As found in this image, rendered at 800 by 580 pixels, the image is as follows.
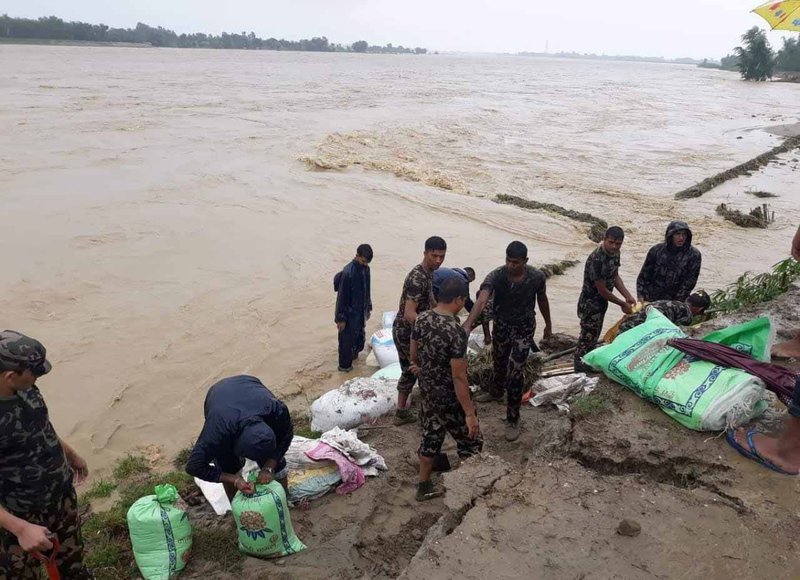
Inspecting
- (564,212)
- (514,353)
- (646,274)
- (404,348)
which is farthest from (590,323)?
(564,212)

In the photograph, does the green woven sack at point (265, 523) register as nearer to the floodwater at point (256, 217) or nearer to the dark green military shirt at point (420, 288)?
the dark green military shirt at point (420, 288)

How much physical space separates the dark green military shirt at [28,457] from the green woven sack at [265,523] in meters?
0.96

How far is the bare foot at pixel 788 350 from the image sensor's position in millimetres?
4410

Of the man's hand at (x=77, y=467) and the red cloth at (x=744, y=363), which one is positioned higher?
the red cloth at (x=744, y=363)

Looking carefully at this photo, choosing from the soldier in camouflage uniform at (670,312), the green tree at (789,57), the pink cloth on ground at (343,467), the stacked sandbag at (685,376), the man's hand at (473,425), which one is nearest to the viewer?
the stacked sandbag at (685,376)

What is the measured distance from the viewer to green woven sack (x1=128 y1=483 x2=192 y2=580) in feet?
11.5

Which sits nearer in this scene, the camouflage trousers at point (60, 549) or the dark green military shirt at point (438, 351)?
the camouflage trousers at point (60, 549)

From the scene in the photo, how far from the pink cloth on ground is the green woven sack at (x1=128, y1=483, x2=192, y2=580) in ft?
3.26

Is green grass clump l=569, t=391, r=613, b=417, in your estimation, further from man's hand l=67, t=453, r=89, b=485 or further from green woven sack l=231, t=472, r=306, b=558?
man's hand l=67, t=453, r=89, b=485

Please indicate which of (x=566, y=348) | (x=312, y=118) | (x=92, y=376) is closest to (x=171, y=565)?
(x=92, y=376)

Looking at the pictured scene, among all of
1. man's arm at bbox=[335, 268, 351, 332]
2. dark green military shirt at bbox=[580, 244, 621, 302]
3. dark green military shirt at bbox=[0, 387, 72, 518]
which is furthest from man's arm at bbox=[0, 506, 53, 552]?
dark green military shirt at bbox=[580, 244, 621, 302]

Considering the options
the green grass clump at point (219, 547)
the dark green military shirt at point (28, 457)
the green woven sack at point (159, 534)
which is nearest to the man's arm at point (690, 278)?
the green grass clump at point (219, 547)

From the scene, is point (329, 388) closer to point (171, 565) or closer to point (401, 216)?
point (171, 565)

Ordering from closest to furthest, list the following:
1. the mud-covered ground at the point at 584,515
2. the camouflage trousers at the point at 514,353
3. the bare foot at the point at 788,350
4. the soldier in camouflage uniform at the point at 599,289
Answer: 1. the mud-covered ground at the point at 584,515
2. the bare foot at the point at 788,350
3. the camouflage trousers at the point at 514,353
4. the soldier in camouflage uniform at the point at 599,289
